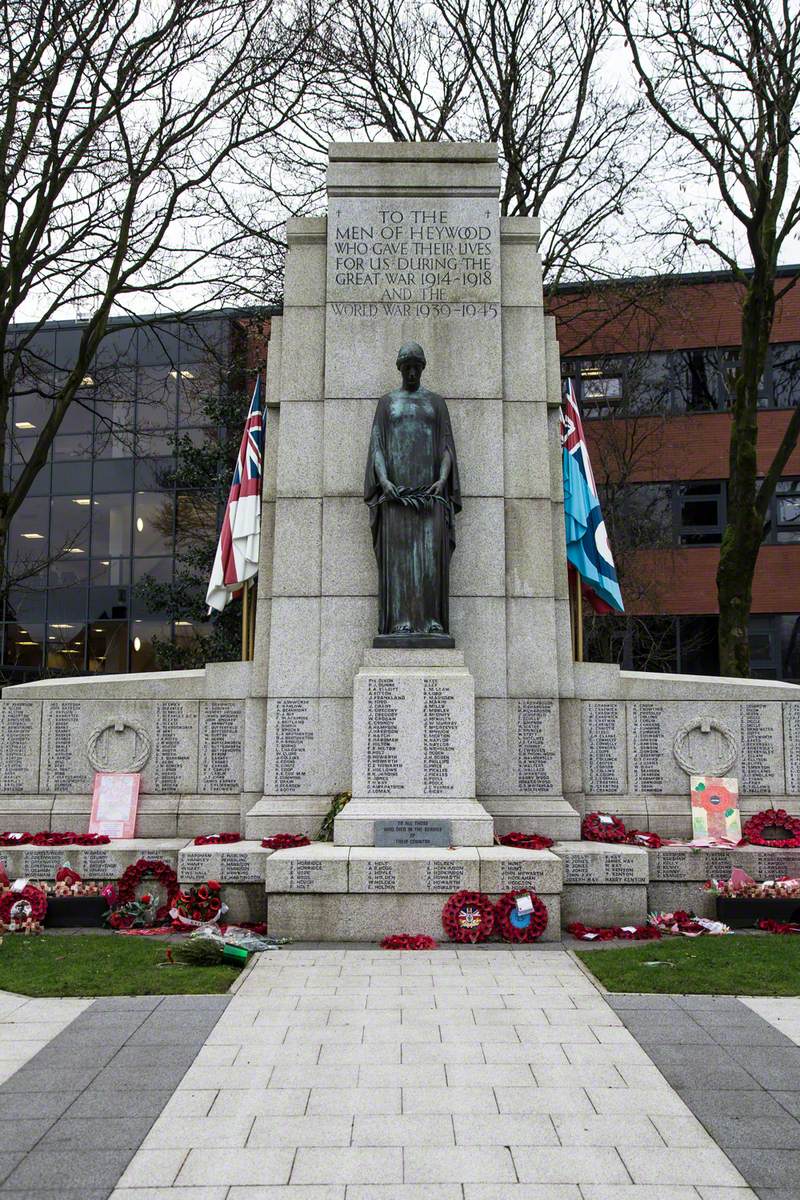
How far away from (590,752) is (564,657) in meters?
1.11

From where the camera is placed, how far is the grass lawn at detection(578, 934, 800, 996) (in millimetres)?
7480

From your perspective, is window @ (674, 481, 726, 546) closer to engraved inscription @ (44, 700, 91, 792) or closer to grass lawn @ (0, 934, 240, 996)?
engraved inscription @ (44, 700, 91, 792)

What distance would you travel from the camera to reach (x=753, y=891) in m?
9.96

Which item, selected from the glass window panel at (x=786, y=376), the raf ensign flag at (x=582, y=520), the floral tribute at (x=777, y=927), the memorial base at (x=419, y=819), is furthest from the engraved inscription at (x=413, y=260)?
the glass window panel at (x=786, y=376)

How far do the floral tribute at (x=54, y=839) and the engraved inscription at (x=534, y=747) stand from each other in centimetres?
455

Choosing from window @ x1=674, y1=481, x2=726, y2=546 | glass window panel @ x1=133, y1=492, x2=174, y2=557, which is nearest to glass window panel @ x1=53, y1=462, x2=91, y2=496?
glass window panel @ x1=133, y1=492, x2=174, y2=557

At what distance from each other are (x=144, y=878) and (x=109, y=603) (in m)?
22.6

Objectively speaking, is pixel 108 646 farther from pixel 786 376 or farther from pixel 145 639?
pixel 786 376

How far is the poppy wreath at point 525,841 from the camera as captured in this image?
10.1 m

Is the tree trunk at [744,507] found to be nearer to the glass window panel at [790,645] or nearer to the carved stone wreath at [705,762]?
the carved stone wreath at [705,762]

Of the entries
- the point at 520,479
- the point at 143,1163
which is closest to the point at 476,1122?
the point at 143,1163

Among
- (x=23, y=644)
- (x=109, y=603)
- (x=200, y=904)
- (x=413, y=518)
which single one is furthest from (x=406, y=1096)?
(x=23, y=644)

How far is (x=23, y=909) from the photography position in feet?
31.7

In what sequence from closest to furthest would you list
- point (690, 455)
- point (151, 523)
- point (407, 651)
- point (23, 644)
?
point (407, 651)
point (690, 455)
point (151, 523)
point (23, 644)
